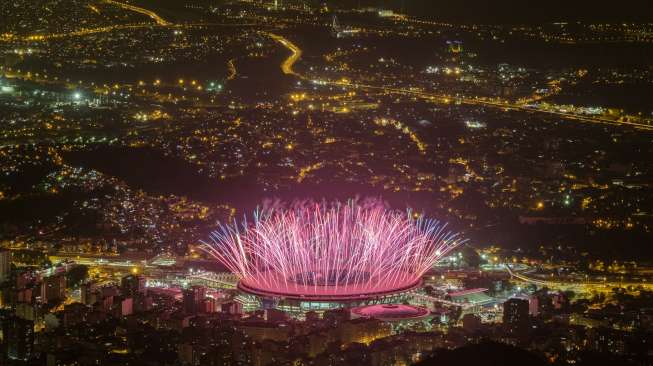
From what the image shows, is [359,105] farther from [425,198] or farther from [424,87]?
[425,198]

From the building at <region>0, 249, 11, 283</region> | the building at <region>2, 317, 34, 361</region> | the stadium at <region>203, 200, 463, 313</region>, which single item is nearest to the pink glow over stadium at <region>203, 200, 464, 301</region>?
the stadium at <region>203, 200, 463, 313</region>

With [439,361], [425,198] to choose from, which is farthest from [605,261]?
[439,361]

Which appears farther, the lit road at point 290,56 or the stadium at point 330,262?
the lit road at point 290,56

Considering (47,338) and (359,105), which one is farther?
(359,105)

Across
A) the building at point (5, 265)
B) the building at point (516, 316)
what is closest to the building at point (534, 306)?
the building at point (516, 316)

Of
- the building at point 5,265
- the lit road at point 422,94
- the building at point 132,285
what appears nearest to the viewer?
the building at point 132,285

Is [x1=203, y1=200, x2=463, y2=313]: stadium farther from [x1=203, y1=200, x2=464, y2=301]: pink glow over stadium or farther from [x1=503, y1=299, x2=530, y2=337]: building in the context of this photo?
[x1=503, y1=299, x2=530, y2=337]: building

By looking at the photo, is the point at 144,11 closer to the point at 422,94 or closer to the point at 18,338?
the point at 422,94

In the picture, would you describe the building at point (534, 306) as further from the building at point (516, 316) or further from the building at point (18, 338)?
the building at point (18, 338)
